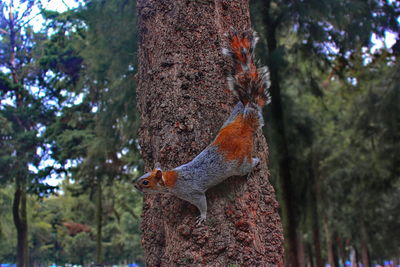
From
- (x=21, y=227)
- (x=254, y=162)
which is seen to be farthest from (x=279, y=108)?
(x=21, y=227)

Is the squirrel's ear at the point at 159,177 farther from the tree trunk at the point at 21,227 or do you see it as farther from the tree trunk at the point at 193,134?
the tree trunk at the point at 21,227

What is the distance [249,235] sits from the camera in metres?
1.89

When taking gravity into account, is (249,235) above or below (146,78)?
below

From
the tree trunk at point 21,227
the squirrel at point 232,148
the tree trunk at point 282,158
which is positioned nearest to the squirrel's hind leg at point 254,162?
the squirrel at point 232,148

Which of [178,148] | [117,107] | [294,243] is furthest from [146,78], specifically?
[294,243]

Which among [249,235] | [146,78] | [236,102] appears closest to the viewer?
[249,235]

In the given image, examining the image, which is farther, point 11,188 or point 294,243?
point 11,188

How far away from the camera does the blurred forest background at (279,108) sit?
8.66m

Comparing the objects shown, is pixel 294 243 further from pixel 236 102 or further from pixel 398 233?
pixel 398 233

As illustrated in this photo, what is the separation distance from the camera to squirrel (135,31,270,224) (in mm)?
1862

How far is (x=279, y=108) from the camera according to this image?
973 centimetres

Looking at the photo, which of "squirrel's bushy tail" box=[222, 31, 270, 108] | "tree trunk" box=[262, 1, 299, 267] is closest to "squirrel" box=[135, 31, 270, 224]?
"squirrel's bushy tail" box=[222, 31, 270, 108]

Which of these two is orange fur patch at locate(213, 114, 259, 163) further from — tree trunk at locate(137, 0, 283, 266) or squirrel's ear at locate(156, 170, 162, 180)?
squirrel's ear at locate(156, 170, 162, 180)

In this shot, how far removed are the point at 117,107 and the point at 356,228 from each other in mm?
14368
